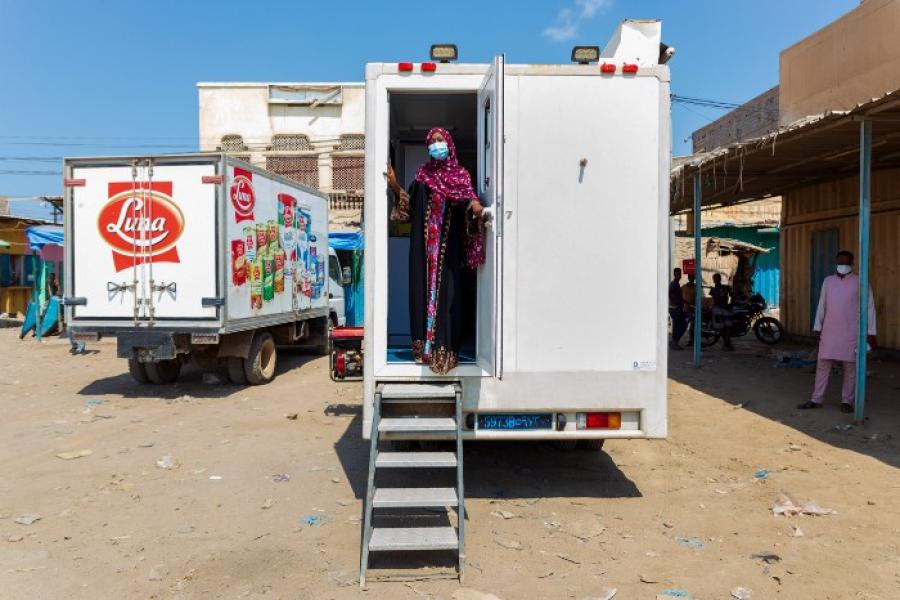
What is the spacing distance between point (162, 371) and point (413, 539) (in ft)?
23.1

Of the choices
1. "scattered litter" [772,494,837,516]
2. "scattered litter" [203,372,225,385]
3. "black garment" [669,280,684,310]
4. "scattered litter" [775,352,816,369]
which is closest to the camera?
"scattered litter" [772,494,837,516]

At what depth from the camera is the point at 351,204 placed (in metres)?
27.3

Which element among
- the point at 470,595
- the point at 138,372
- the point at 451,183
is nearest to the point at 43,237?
the point at 138,372

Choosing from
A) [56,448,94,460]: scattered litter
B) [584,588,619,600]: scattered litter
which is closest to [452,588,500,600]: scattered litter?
[584,588,619,600]: scattered litter

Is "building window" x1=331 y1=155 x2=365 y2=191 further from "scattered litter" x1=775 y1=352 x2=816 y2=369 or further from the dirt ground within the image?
the dirt ground

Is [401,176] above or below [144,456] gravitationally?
above

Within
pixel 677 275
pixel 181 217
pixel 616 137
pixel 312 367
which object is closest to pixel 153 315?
pixel 181 217

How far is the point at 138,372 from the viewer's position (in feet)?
30.3

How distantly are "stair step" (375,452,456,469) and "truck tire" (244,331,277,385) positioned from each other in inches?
223

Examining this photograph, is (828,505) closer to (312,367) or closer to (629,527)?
(629,527)

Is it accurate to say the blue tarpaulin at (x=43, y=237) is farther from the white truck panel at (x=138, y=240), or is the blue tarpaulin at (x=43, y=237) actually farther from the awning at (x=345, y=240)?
the white truck panel at (x=138, y=240)

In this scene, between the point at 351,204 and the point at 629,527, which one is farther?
the point at 351,204

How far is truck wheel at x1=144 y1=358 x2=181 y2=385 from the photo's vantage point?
9219mm

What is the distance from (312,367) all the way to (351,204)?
55.7ft
